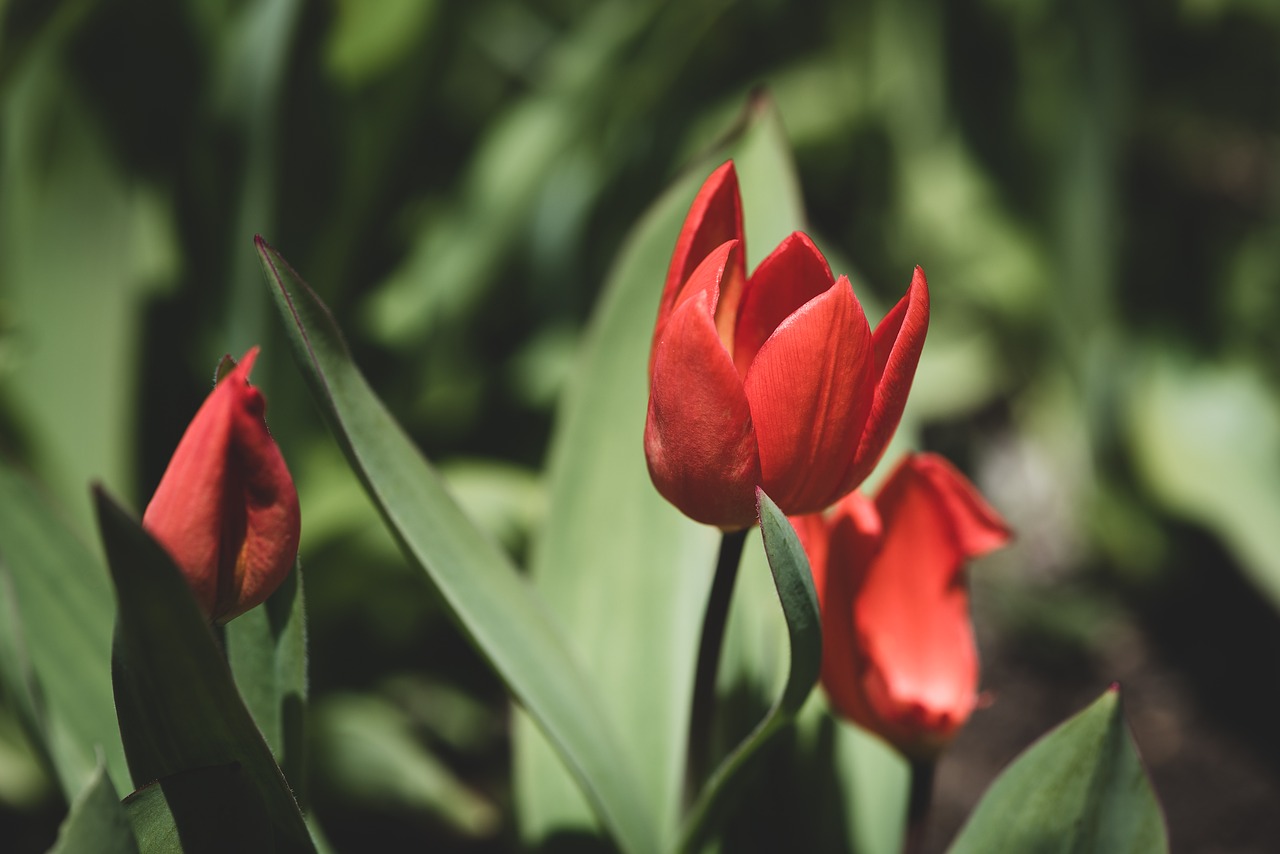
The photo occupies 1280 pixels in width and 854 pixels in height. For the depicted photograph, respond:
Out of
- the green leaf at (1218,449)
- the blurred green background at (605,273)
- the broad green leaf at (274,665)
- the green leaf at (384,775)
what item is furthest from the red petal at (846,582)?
the green leaf at (1218,449)

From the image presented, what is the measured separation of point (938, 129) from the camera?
204cm

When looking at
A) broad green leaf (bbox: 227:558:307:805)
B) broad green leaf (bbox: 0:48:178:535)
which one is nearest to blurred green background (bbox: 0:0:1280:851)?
broad green leaf (bbox: 0:48:178:535)

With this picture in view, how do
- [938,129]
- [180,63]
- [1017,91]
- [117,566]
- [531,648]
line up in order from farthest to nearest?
[938,129] → [1017,91] → [180,63] → [531,648] → [117,566]

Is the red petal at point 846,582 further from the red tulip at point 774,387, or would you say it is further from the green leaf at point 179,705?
the green leaf at point 179,705

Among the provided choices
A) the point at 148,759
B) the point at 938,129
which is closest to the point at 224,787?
the point at 148,759

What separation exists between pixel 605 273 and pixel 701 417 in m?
1.06

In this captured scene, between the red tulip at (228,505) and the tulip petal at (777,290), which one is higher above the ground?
the red tulip at (228,505)

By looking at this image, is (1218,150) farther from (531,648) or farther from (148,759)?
(148,759)

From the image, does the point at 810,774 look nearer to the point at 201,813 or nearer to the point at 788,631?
the point at 788,631

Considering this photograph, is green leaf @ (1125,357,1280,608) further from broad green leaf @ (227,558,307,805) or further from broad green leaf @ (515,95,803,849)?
broad green leaf @ (227,558,307,805)

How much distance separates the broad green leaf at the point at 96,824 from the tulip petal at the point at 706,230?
0.25m

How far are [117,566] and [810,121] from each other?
1.80m

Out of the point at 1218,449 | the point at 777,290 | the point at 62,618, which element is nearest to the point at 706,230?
the point at 777,290

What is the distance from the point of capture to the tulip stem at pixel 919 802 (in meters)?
0.55
